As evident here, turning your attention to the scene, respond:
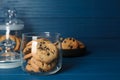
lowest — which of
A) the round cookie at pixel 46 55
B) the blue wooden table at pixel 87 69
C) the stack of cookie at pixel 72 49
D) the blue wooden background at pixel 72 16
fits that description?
Answer: the blue wooden table at pixel 87 69

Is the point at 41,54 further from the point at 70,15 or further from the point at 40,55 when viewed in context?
the point at 70,15

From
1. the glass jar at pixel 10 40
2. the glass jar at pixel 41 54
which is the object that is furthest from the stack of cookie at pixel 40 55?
the glass jar at pixel 10 40

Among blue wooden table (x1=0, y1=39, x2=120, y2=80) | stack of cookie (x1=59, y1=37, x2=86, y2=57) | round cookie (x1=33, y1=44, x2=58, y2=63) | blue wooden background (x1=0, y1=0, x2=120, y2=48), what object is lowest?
blue wooden table (x1=0, y1=39, x2=120, y2=80)

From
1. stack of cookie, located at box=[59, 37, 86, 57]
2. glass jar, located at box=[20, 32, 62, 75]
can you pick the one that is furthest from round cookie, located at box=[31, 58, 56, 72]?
stack of cookie, located at box=[59, 37, 86, 57]

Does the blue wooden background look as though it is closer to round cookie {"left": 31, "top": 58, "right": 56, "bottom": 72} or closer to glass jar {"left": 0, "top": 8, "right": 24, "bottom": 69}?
glass jar {"left": 0, "top": 8, "right": 24, "bottom": 69}

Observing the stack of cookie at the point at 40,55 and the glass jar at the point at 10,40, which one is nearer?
the stack of cookie at the point at 40,55

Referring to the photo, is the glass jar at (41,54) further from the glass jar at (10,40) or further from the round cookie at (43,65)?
the glass jar at (10,40)

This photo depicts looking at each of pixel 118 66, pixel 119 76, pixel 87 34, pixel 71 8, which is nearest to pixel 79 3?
pixel 71 8
